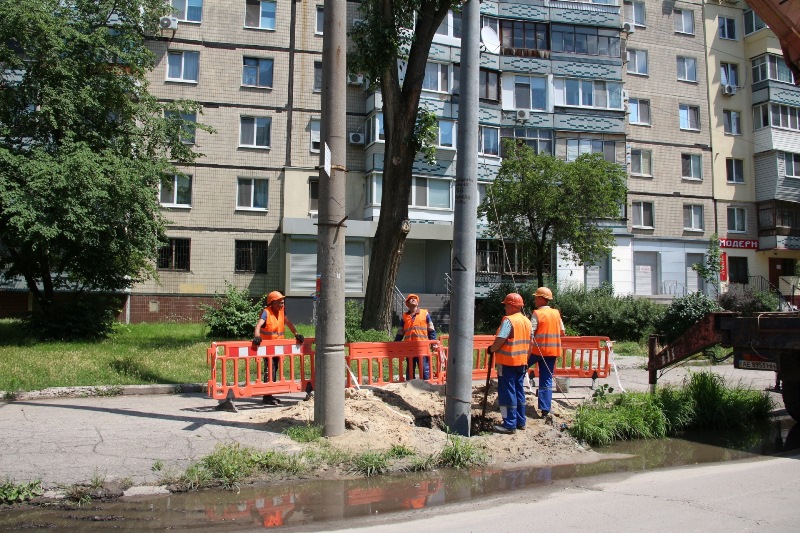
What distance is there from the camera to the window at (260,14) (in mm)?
28359

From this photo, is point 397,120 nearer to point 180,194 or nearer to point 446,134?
point 446,134

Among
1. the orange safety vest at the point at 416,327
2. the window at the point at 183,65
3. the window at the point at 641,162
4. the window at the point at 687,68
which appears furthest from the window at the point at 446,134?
the orange safety vest at the point at 416,327

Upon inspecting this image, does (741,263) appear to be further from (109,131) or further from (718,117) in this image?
(109,131)

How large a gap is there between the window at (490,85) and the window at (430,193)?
4.70 metres

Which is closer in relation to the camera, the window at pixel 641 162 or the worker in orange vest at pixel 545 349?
the worker in orange vest at pixel 545 349

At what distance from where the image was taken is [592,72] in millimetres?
30969

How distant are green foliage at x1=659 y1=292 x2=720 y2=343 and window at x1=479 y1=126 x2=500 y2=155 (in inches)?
457

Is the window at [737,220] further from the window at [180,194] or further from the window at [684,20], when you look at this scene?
the window at [180,194]

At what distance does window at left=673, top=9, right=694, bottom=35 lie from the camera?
3422 cm

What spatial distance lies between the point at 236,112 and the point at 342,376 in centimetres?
2306

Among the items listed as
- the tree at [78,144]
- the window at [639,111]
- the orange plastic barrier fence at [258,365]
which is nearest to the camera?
the orange plastic barrier fence at [258,365]

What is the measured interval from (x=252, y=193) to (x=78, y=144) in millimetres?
13583

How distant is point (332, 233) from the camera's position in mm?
7328

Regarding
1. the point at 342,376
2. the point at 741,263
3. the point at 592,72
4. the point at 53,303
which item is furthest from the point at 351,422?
the point at 741,263
